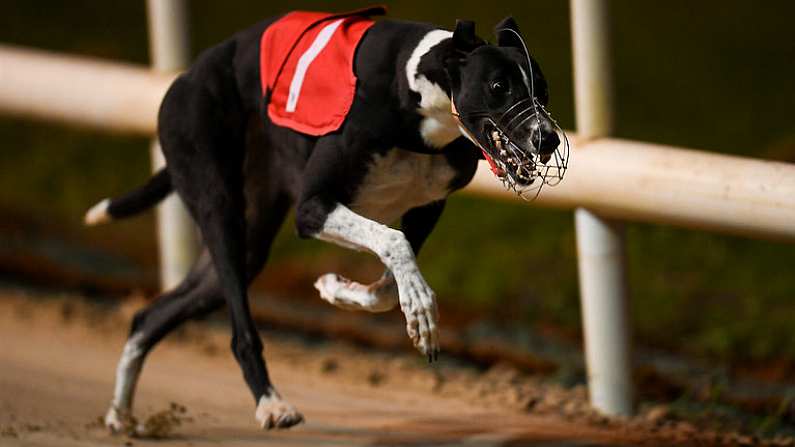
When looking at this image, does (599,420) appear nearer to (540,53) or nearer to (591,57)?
(591,57)

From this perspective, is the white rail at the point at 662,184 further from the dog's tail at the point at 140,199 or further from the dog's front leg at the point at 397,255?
the dog's front leg at the point at 397,255

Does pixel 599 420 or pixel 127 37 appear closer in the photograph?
pixel 599 420

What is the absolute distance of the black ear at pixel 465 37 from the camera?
3.64 m

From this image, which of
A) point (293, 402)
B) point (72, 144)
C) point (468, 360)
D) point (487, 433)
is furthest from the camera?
point (72, 144)

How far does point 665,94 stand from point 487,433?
2.63 metres

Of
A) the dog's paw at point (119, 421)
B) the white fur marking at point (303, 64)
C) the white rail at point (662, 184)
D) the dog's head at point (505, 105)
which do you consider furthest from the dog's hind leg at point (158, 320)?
the dog's head at point (505, 105)

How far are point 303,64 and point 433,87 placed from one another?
0.49 metres

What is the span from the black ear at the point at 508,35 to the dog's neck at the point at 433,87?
12cm

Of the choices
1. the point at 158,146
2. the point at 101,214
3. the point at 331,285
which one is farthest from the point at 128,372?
the point at 158,146

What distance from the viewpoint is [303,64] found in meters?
4.11

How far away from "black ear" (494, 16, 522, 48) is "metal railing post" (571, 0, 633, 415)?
1.26m

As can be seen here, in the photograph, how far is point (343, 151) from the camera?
3.90 m

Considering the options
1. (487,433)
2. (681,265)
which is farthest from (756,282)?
(487,433)

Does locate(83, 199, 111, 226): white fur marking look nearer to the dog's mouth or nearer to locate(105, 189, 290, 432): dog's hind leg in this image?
locate(105, 189, 290, 432): dog's hind leg
